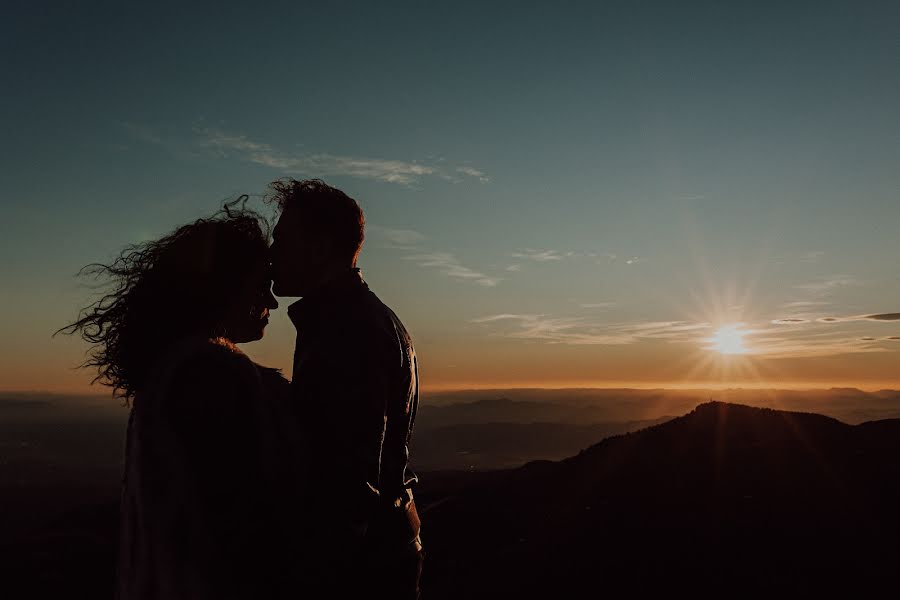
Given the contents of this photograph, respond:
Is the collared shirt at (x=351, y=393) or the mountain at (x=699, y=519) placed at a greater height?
the collared shirt at (x=351, y=393)

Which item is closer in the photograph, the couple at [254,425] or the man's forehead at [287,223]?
the couple at [254,425]

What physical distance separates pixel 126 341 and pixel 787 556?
1223 cm

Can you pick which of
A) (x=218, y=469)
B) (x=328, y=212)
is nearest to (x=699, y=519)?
(x=328, y=212)

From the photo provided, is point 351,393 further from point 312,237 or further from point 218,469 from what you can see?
point 312,237

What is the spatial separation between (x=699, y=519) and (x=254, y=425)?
42.2 ft

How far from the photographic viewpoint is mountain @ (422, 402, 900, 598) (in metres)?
11.9

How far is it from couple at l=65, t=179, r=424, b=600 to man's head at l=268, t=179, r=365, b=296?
0.01m

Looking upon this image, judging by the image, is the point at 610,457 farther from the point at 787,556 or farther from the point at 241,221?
the point at 241,221

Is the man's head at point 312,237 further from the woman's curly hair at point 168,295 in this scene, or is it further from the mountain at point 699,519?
the mountain at point 699,519

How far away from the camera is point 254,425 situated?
9.04 feet

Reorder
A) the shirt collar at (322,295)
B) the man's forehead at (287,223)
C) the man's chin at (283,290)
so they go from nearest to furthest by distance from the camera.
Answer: the shirt collar at (322,295)
the man's chin at (283,290)
the man's forehead at (287,223)

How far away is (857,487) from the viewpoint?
14414 millimetres

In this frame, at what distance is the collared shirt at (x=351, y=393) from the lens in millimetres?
3033

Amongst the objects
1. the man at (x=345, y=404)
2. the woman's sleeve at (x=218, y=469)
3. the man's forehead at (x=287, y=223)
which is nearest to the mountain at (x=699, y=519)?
the man at (x=345, y=404)
